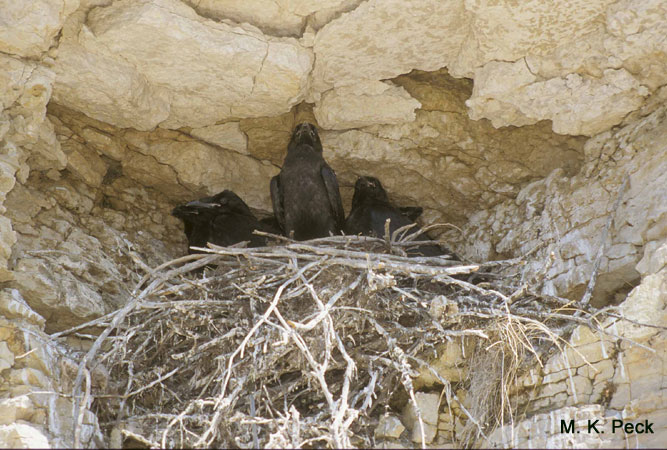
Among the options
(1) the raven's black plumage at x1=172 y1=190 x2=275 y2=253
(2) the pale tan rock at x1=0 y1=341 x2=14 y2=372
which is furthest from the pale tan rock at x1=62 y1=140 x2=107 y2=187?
(2) the pale tan rock at x1=0 y1=341 x2=14 y2=372

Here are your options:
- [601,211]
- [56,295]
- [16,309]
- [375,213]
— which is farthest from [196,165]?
[601,211]

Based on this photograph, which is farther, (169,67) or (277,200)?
(277,200)

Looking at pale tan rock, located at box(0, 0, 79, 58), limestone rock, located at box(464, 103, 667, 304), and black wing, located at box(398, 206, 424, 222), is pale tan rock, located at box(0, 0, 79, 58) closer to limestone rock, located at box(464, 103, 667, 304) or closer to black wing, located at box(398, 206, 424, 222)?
black wing, located at box(398, 206, 424, 222)

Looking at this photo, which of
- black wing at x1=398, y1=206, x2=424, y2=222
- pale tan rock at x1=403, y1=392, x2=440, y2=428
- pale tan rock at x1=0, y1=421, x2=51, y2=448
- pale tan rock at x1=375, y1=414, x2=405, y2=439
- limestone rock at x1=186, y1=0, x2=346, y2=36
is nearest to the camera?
pale tan rock at x1=0, y1=421, x2=51, y2=448

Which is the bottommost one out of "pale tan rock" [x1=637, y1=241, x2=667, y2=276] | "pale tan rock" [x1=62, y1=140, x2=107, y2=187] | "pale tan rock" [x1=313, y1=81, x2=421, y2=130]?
"pale tan rock" [x1=637, y1=241, x2=667, y2=276]

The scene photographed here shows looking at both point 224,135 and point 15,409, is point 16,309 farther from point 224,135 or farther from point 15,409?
point 224,135

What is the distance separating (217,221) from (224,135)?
0.68 metres

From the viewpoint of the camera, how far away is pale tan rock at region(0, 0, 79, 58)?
4406mm

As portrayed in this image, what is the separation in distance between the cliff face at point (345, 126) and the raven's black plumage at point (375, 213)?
7.4 inches

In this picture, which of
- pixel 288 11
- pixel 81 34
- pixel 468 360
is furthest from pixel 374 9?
pixel 468 360

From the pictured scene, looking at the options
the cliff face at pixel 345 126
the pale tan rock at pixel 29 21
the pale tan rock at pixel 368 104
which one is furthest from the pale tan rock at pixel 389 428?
the pale tan rock at pixel 29 21

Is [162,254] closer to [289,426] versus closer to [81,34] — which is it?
[81,34]

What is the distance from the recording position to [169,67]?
16.5 ft

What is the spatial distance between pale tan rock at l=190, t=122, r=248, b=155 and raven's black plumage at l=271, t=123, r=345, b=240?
40cm
